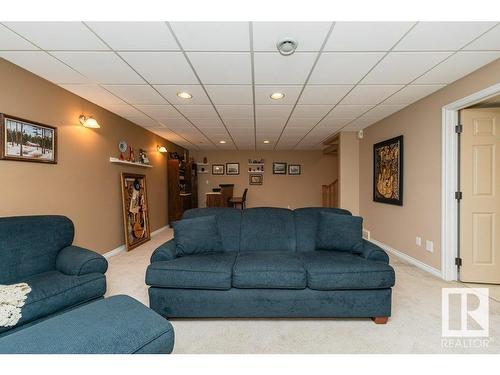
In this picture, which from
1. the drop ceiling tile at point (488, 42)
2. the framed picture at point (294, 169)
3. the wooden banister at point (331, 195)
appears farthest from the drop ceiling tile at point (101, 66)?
the framed picture at point (294, 169)

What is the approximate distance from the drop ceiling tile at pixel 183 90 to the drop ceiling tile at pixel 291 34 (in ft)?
3.69

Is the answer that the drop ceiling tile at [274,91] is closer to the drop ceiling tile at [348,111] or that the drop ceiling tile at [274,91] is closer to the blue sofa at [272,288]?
the drop ceiling tile at [348,111]

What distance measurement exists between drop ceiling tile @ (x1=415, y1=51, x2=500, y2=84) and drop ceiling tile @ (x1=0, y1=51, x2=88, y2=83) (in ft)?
12.0

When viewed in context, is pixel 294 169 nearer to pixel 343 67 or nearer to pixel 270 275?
pixel 343 67

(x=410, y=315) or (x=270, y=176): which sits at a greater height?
(x=270, y=176)

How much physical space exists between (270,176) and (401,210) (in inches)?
188

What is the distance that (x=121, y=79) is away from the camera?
260 centimetres

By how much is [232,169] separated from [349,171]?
157 inches

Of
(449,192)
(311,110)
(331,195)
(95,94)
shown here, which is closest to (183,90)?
(95,94)

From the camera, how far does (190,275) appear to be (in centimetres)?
196

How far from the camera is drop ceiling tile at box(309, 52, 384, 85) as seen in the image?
211cm

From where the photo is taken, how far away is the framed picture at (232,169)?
8078 millimetres
